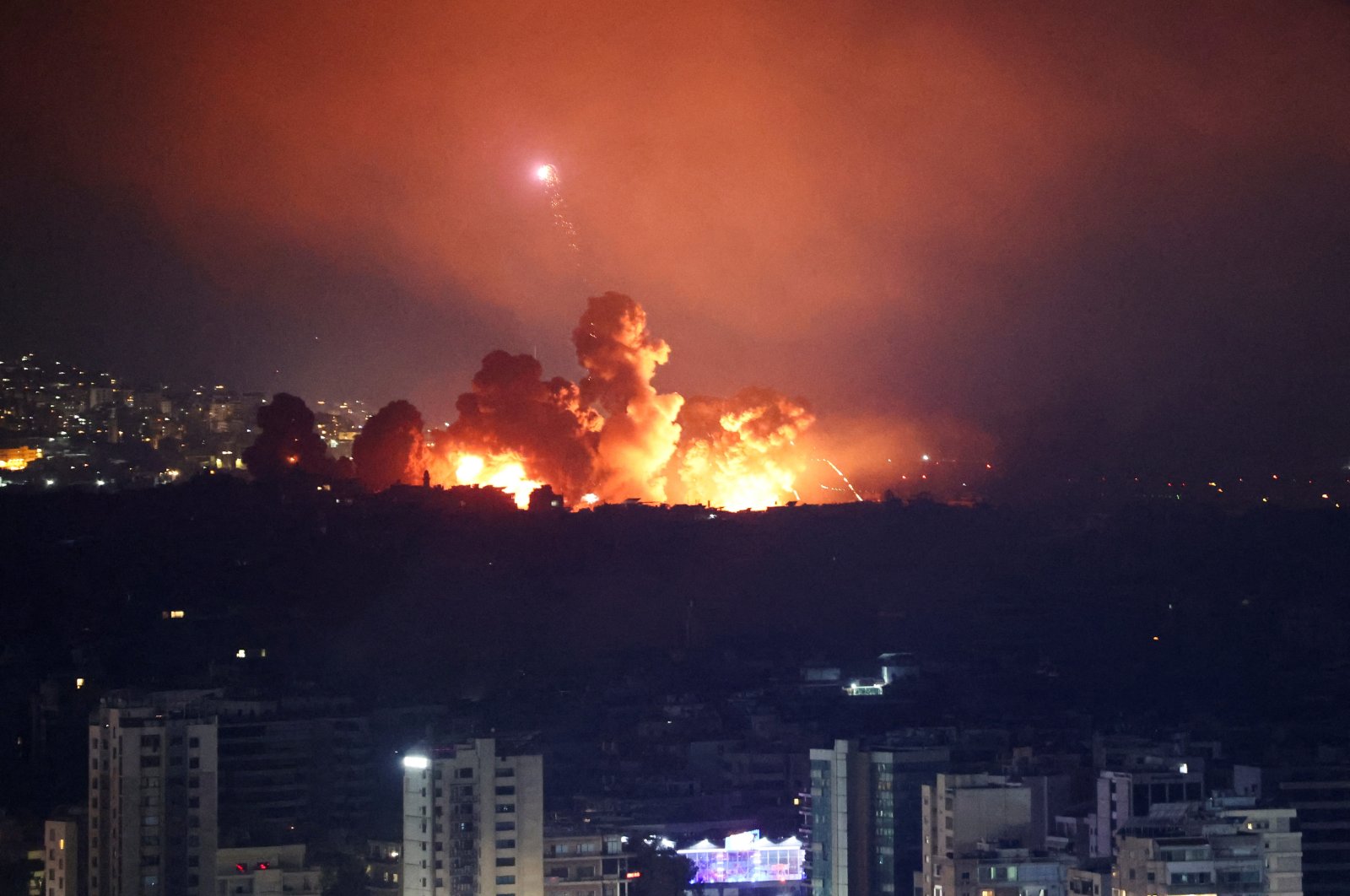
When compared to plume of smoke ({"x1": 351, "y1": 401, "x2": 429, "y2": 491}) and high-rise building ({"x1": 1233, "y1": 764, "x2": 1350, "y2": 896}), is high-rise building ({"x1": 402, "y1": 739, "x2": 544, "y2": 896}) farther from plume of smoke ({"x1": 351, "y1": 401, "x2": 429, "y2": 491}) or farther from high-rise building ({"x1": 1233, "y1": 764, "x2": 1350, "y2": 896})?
plume of smoke ({"x1": 351, "y1": 401, "x2": 429, "y2": 491})

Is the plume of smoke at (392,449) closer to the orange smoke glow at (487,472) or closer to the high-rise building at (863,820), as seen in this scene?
the orange smoke glow at (487,472)

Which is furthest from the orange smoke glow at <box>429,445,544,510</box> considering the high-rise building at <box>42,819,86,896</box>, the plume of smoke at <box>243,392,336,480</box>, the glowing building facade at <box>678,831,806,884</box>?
the high-rise building at <box>42,819,86,896</box>

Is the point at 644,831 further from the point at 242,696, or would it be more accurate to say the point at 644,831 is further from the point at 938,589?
the point at 938,589

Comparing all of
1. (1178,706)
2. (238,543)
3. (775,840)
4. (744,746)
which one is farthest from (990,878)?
(238,543)

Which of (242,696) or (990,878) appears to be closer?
(990,878)

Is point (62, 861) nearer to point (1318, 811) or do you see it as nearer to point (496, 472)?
point (1318, 811)

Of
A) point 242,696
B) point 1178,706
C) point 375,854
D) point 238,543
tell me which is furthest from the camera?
point 238,543

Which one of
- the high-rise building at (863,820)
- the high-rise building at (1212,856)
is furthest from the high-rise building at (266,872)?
the high-rise building at (1212,856)
